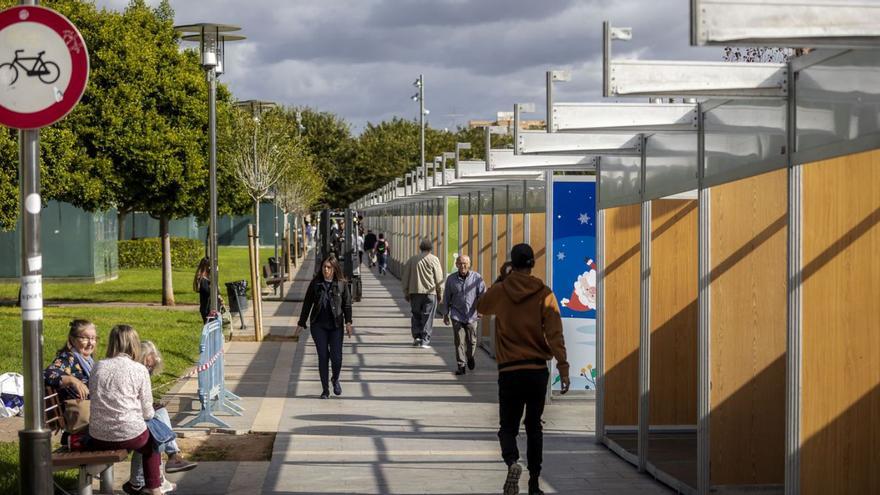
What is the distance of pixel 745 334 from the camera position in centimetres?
873

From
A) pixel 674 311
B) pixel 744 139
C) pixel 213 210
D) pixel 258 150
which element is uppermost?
pixel 258 150

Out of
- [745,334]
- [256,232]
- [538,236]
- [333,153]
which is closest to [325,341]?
[538,236]

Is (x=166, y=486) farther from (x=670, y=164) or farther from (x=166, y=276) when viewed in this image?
(x=166, y=276)

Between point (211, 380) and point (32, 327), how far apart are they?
5.38 m

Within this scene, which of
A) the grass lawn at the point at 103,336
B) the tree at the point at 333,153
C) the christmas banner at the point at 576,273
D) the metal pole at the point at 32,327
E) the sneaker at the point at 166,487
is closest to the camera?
the metal pole at the point at 32,327

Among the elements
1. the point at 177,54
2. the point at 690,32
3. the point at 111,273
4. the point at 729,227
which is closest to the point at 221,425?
the point at 729,227

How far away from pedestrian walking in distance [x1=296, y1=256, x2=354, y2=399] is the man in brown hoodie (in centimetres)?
548

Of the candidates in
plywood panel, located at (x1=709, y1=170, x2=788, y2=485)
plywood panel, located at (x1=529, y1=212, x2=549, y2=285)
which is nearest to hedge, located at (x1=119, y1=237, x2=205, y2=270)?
plywood panel, located at (x1=529, y1=212, x2=549, y2=285)

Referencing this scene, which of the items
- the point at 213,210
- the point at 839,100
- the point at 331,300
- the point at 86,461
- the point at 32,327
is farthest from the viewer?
the point at 213,210

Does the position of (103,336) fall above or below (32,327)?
below

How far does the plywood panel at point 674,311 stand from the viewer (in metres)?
11.4

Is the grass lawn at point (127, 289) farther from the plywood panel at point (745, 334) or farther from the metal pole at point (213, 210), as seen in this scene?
the plywood panel at point (745, 334)

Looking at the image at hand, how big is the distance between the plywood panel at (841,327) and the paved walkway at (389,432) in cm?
270

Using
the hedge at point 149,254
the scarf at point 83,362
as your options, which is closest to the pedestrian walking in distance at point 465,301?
the scarf at point 83,362
